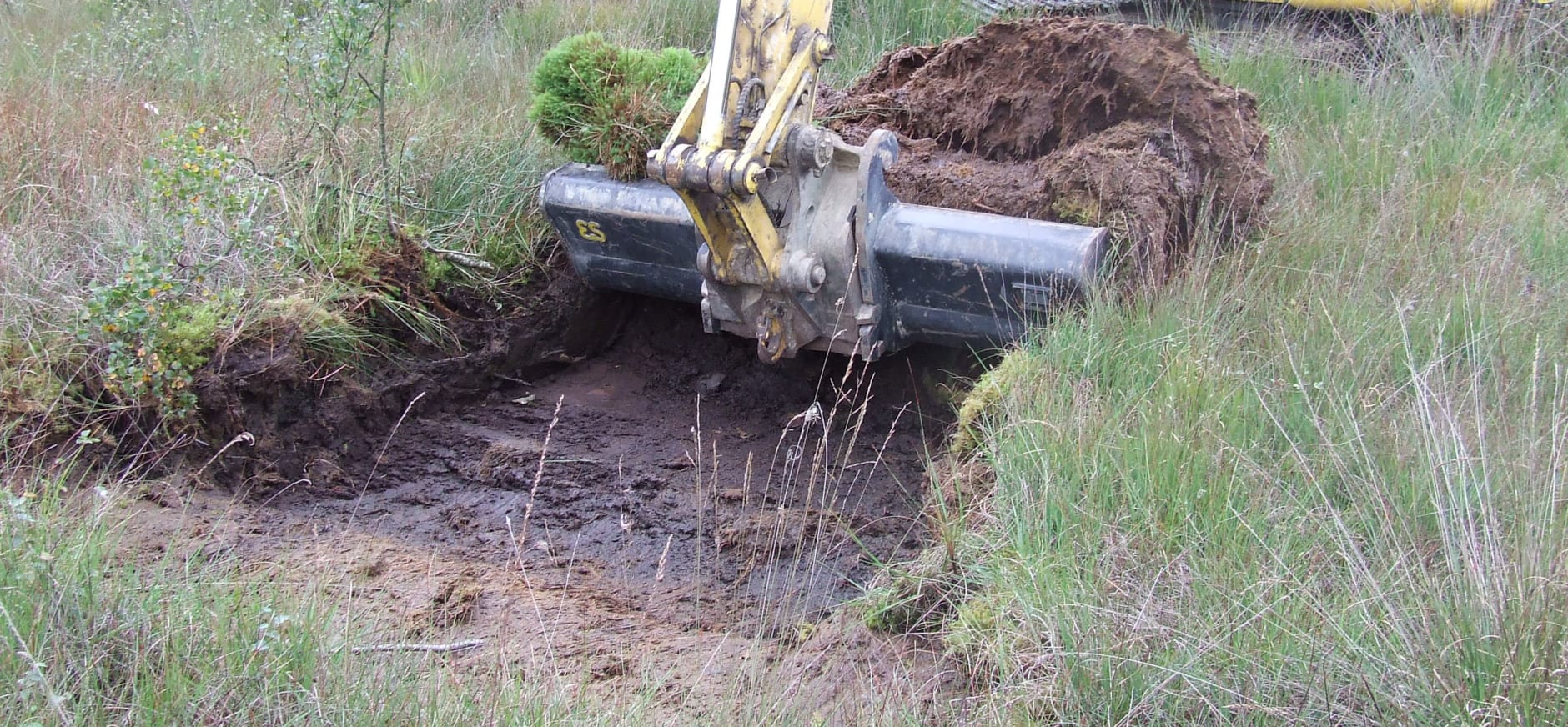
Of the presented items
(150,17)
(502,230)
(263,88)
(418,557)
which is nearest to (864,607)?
(418,557)

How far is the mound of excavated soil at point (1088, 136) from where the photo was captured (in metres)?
4.16

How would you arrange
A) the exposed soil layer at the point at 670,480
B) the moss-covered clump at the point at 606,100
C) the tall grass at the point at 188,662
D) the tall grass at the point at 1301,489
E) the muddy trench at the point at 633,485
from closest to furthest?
the tall grass at the point at 1301,489
the tall grass at the point at 188,662
the muddy trench at the point at 633,485
the exposed soil layer at the point at 670,480
the moss-covered clump at the point at 606,100

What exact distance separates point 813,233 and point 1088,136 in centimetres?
110

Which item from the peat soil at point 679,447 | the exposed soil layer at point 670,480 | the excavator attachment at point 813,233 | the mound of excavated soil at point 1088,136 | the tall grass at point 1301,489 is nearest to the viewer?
the tall grass at point 1301,489

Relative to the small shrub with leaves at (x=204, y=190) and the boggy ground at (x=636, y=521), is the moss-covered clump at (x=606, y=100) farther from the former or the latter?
the small shrub with leaves at (x=204, y=190)

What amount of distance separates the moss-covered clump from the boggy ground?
0.84 meters

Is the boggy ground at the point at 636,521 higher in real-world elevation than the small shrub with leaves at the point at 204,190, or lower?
lower

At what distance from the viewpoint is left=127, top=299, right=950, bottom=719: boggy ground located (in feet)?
9.74

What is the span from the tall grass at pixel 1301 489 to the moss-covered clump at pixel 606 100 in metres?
1.71

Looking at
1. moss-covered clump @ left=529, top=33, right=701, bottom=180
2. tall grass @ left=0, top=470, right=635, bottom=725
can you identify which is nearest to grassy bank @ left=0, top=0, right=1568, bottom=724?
tall grass @ left=0, top=470, right=635, bottom=725

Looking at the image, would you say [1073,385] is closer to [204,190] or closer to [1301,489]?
[1301,489]

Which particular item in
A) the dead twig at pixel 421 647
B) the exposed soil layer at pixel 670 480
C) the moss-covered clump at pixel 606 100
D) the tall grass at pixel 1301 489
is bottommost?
the exposed soil layer at pixel 670 480

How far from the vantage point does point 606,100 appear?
185 inches

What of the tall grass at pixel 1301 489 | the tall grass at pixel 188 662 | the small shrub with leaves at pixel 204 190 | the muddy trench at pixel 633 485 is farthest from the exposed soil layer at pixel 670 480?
the small shrub with leaves at pixel 204 190
